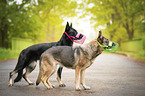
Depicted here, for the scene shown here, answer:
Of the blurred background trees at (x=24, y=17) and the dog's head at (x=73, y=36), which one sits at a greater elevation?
the blurred background trees at (x=24, y=17)

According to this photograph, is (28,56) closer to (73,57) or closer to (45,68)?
(45,68)

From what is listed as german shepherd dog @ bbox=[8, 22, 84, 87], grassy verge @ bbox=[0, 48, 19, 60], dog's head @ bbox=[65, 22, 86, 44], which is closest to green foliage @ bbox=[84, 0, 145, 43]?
grassy verge @ bbox=[0, 48, 19, 60]

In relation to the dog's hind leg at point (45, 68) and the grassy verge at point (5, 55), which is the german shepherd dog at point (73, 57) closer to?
the dog's hind leg at point (45, 68)

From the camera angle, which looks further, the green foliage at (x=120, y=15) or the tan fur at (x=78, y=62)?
the green foliage at (x=120, y=15)

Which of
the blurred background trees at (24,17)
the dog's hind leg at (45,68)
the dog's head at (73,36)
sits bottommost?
the dog's hind leg at (45,68)

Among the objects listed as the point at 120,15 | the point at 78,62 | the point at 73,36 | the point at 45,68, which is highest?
the point at 120,15

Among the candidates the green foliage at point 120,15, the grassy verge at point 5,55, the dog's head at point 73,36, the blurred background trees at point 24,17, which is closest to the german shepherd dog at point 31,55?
the dog's head at point 73,36

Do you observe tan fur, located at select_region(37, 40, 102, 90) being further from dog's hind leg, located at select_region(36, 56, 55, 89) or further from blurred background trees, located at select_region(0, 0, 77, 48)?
blurred background trees, located at select_region(0, 0, 77, 48)

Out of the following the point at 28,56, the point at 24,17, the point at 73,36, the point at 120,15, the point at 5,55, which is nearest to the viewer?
the point at 28,56

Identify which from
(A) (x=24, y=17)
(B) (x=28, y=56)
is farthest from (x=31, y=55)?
(A) (x=24, y=17)

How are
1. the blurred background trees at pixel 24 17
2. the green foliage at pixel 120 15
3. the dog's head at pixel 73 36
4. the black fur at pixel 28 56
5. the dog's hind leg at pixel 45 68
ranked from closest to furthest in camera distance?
1. the dog's hind leg at pixel 45 68
2. the black fur at pixel 28 56
3. the dog's head at pixel 73 36
4. the blurred background trees at pixel 24 17
5. the green foliage at pixel 120 15

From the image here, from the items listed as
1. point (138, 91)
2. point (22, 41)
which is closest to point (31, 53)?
point (138, 91)

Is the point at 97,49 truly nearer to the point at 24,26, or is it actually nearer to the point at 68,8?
the point at 24,26

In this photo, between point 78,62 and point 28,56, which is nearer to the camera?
point 78,62
